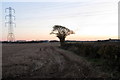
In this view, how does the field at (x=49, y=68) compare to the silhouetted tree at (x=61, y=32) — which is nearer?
the field at (x=49, y=68)

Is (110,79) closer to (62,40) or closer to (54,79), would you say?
(54,79)

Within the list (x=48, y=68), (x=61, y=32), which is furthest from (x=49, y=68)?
(x=61, y=32)

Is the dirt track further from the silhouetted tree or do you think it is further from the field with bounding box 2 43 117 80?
the silhouetted tree

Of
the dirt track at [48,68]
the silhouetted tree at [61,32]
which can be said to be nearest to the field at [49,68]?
the dirt track at [48,68]

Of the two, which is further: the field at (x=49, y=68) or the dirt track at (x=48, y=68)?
the dirt track at (x=48, y=68)

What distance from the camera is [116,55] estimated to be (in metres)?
11.7

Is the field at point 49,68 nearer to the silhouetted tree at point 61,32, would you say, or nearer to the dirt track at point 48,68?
the dirt track at point 48,68

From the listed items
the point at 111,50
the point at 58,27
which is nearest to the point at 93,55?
the point at 111,50

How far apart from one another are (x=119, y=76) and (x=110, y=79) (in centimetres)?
75

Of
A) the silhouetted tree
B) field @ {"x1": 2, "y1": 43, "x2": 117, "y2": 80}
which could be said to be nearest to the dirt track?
field @ {"x1": 2, "y1": 43, "x2": 117, "y2": 80}

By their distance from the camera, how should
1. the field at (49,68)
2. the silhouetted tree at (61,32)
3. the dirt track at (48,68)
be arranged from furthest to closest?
1. the silhouetted tree at (61,32)
2. the dirt track at (48,68)
3. the field at (49,68)

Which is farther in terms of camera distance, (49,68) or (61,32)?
(61,32)

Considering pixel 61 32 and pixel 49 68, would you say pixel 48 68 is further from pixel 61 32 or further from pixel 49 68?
pixel 61 32

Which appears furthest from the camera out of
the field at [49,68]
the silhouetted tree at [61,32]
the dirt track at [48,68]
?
the silhouetted tree at [61,32]
